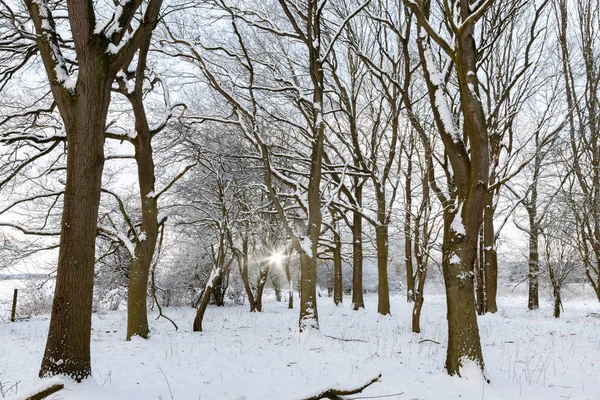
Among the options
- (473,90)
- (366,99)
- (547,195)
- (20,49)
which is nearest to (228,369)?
(473,90)

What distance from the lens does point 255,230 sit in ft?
52.1

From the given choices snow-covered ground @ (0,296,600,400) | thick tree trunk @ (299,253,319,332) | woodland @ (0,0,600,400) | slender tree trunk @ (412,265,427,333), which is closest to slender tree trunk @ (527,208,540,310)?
woodland @ (0,0,600,400)

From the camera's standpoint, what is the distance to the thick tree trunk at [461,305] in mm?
5223

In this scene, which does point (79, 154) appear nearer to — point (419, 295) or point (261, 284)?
point (419, 295)

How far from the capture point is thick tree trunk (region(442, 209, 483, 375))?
5.22 meters

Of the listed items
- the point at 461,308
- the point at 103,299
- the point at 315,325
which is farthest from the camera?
the point at 103,299

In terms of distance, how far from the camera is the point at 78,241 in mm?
4117

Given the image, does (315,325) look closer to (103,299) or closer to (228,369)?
(228,369)

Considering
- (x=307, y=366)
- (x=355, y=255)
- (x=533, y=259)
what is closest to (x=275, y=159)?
(x=355, y=255)

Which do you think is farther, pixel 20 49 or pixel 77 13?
pixel 20 49

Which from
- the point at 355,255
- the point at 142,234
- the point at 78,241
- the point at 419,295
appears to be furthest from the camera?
the point at 355,255

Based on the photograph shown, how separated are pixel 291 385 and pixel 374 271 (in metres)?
39.2

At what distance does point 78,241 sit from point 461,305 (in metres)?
5.29

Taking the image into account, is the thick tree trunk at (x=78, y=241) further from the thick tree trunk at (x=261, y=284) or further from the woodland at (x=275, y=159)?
the thick tree trunk at (x=261, y=284)
